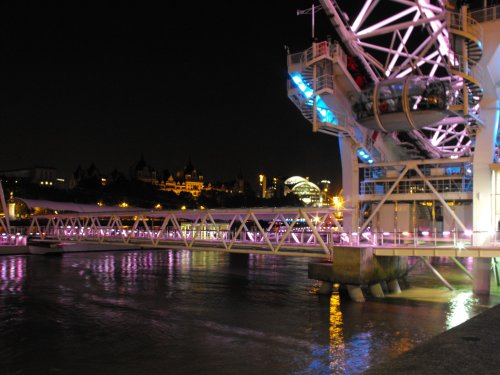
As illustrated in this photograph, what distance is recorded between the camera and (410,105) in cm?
3469

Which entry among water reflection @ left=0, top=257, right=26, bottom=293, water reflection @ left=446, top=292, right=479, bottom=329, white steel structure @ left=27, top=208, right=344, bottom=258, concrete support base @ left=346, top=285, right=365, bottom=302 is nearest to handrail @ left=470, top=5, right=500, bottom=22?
white steel structure @ left=27, top=208, right=344, bottom=258

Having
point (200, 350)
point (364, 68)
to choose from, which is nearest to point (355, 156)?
point (364, 68)

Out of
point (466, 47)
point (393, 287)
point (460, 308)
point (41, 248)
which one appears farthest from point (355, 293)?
point (41, 248)

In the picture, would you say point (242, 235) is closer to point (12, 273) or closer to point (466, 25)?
point (12, 273)

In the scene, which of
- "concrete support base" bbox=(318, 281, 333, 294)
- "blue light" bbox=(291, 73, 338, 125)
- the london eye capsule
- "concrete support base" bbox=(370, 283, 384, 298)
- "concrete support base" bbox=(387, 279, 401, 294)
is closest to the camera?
"concrete support base" bbox=(370, 283, 384, 298)

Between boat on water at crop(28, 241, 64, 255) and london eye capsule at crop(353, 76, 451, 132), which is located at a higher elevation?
london eye capsule at crop(353, 76, 451, 132)

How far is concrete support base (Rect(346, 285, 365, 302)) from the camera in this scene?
31.6 meters

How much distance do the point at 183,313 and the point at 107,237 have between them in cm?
2666

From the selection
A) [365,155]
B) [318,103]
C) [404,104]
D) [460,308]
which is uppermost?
[318,103]

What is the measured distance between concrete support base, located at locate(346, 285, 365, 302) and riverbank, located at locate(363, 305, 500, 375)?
14.4 meters

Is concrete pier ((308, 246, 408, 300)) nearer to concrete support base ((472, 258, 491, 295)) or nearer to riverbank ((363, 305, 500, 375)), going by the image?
concrete support base ((472, 258, 491, 295))

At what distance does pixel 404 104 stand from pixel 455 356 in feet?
77.5

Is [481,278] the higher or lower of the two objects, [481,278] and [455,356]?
the lower

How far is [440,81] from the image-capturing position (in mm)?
34156
